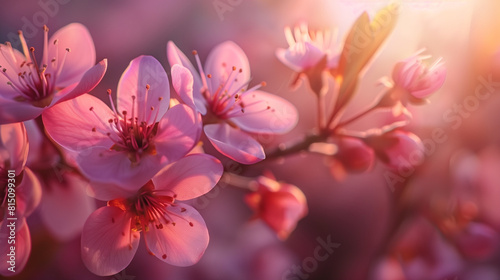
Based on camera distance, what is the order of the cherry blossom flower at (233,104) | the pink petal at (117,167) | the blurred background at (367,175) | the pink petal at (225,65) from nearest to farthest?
the pink petal at (117,167) → the cherry blossom flower at (233,104) → the pink petal at (225,65) → the blurred background at (367,175)

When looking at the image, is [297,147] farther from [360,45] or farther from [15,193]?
[15,193]

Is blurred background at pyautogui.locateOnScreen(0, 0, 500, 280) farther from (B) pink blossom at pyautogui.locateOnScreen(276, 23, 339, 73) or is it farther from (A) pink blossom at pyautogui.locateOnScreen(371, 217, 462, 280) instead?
(B) pink blossom at pyautogui.locateOnScreen(276, 23, 339, 73)

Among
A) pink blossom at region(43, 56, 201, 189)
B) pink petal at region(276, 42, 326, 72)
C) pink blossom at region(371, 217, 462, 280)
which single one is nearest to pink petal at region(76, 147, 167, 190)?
pink blossom at region(43, 56, 201, 189)

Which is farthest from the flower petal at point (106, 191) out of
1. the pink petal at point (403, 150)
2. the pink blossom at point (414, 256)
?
the pink blossom at point (414, 256)

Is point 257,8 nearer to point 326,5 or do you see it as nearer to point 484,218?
point 326,5

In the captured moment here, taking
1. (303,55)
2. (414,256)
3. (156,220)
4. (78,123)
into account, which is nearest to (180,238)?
(156,220)

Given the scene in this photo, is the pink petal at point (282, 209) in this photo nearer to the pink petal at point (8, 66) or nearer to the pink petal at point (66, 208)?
the pink petal at point (66, 208)

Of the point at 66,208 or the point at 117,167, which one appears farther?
the point at 66,208

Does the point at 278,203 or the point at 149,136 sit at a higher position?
the point at 149,136
